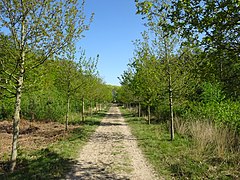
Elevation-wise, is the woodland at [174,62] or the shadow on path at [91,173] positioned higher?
the woodland at [174,62]

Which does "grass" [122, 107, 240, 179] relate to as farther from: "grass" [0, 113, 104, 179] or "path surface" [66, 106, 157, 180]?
"grass" [0, 113, 104, 179]

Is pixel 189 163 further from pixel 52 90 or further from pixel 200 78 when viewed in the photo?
pixel 52 90

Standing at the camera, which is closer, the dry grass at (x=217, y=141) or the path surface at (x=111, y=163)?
the path surface at (x=111, y=163)

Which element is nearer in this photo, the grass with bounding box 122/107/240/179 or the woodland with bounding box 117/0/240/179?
the woodland with bounding box 117/0/240/179

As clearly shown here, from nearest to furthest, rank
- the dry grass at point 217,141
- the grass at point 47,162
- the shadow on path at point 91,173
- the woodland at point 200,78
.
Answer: the woodland at point 200,78, the shadow on path at point 91,173, the grass at point 47,162, the dry grass at point 217,141

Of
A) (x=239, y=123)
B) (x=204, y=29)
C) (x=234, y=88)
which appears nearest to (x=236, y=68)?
(x=234, y=88)

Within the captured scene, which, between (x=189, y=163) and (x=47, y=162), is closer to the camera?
(x=189, y=163)

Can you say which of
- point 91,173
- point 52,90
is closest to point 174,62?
point 91,173

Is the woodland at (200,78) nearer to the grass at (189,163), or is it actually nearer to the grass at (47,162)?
the grass at (189,163)

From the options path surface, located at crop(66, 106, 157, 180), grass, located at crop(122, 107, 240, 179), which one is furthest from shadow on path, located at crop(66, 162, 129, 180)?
grass, located at crop(122, 107, 240, 179)

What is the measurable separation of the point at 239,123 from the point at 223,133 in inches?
56.6

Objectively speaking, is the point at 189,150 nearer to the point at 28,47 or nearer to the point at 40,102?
the point at 28,47

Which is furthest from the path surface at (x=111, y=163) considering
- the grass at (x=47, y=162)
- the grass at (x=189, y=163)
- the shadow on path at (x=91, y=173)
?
the grass at (x=189, y=163)

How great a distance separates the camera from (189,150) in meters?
8.99
